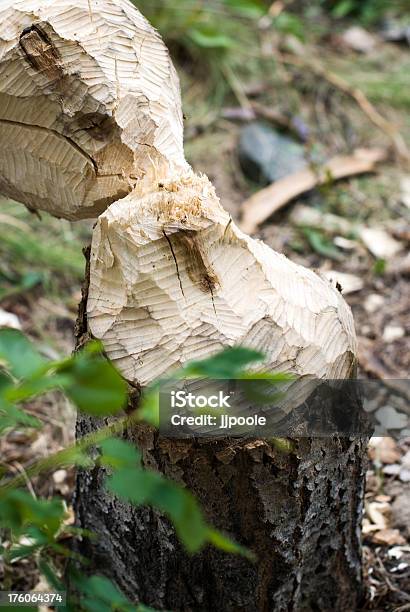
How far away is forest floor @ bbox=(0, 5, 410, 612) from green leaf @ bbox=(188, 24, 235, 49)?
0.52 ft

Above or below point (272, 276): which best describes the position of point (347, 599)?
below

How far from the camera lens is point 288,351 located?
110 cm

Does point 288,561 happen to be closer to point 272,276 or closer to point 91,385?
point 272,276

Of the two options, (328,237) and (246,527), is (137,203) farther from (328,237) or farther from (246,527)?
(328,237)

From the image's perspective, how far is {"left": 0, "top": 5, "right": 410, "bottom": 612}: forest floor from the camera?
69.4 inches

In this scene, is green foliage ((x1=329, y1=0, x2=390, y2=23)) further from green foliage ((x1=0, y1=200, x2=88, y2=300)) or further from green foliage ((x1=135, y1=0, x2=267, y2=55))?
green foliage ((x1=0, y1=200, x2=88, y2=300))

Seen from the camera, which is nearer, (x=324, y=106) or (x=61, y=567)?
(x=61, y=567)

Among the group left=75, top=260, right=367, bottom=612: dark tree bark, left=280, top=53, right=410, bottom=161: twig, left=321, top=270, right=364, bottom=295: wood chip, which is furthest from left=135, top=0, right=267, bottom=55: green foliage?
left=75, top=260, right=367, bottom=612: dark tree bark

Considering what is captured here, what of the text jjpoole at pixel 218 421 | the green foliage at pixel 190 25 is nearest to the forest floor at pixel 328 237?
the green foliage at pixel 190 25

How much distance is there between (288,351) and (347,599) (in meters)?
0.55

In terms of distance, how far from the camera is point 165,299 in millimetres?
1097

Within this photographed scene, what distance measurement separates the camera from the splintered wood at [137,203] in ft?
3.56

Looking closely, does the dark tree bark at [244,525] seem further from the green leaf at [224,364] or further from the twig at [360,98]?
the twig at [360,98]

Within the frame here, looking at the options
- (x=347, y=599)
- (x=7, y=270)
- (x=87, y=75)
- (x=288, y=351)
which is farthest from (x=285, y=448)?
(x=7, y=270)
